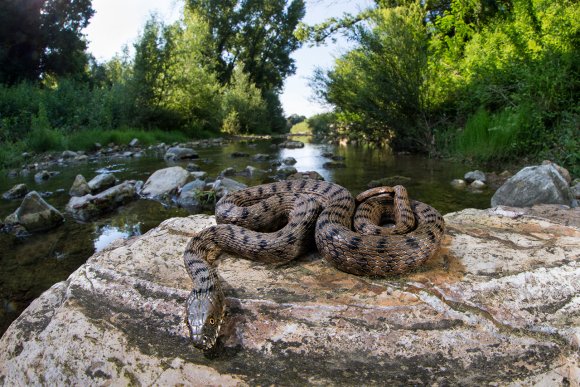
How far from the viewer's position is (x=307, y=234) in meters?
4.07

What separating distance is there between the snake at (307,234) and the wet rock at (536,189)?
4597mm

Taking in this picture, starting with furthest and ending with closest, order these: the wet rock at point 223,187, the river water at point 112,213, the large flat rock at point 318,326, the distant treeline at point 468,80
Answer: the distant treeline at point 468,80, the wet rock at point 223,187, the river water at point 112,213, the large flat rock at point 318,326

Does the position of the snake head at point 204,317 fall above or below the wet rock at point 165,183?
above

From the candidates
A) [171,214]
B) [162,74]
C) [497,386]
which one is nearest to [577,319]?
[497,386]

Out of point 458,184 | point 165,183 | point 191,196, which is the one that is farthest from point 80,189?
point 458,184

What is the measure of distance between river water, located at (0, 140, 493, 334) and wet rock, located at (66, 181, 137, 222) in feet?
0.86

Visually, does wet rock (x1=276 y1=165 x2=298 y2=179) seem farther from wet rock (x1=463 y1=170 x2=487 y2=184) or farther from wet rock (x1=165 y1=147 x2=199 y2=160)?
wet rock (x1=165 y1=147 x2=199 y2=160)

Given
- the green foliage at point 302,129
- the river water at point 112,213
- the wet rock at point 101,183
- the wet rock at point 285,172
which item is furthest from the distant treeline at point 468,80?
the green foliage at point 302,129

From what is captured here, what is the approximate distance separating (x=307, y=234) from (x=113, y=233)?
5286mm

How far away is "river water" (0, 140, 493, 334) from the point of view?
5.93 metres

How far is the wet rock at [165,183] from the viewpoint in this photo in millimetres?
11008

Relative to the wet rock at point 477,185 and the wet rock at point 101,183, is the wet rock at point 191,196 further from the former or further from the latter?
the wet rock at point 477,185

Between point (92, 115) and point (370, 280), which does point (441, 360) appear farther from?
point (92, 115)

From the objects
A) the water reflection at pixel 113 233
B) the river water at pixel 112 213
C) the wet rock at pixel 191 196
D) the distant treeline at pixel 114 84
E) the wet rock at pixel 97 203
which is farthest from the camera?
the distant treeline at pixel 114 84
